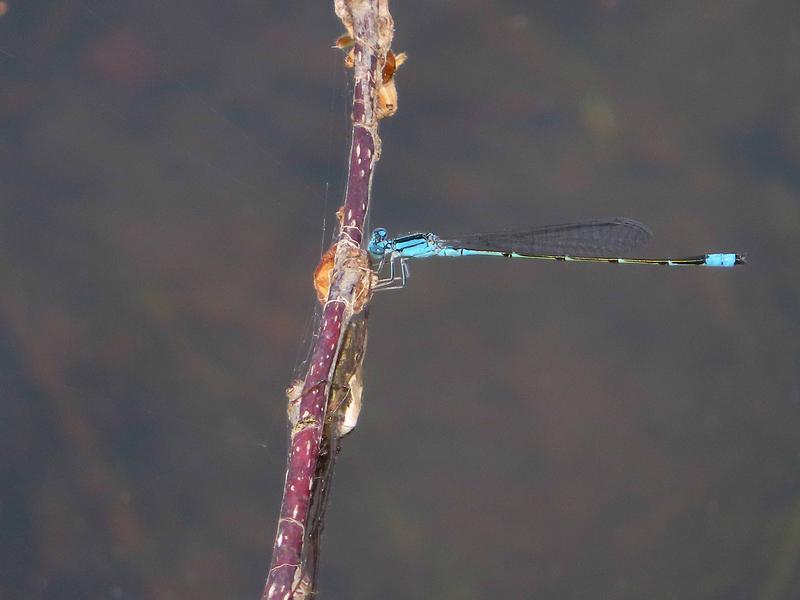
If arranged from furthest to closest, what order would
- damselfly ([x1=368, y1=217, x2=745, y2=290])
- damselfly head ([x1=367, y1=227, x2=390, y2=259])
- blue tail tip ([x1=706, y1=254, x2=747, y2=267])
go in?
blue tail tip ([x1=706, y1=254, x2=747, y2=267]) < damselfly ([x1=368, y1=217, x2=745, y2=290]) < damselfly head ([x1=367, y1=227, x2=390, y2=259])

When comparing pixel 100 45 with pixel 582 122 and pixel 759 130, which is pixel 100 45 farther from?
pixel 759 130

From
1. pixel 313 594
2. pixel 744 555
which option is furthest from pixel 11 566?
pixel 744 555

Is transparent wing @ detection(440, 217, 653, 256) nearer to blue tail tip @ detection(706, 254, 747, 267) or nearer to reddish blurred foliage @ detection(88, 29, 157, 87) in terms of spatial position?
Result: blue tail tip @ detection(706, 254, 747, 267)

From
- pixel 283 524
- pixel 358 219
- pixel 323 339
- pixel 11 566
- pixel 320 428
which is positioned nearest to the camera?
pixel 283 524

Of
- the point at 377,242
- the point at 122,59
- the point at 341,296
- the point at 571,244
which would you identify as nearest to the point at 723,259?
the point at 571,244

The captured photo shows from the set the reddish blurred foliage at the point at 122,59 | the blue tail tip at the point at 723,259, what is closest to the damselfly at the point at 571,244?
the blue tail tip at the point at 723,259

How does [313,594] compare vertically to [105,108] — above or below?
below

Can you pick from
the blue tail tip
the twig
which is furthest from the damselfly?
the twig
